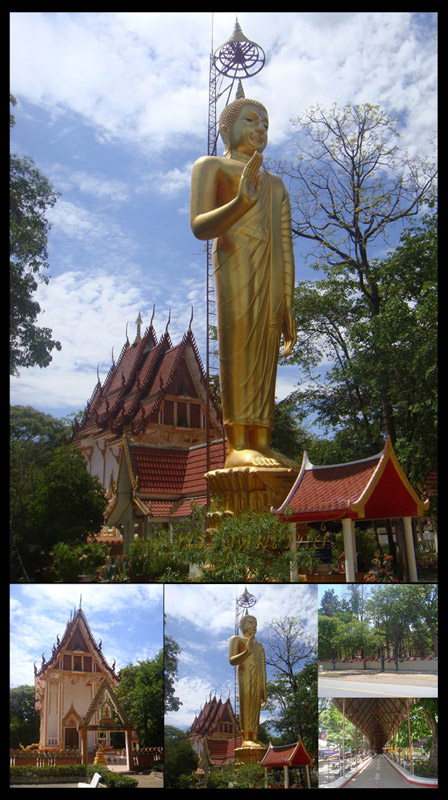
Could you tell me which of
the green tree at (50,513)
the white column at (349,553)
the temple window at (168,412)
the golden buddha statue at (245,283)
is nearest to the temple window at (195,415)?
the temple window at (168,412)

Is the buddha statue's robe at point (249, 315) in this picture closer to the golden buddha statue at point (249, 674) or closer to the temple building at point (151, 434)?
the temple building at point (151, 434)

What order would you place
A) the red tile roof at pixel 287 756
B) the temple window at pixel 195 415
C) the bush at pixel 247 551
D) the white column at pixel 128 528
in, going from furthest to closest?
the temple window at pixel 195 415, the white column at pixel 128 528, the bush at pixel 247 551, the red tile roof at pixel 287 756

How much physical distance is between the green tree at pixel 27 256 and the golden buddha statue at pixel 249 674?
4928mm

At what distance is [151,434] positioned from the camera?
9773mm

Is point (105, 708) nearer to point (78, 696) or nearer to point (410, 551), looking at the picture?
point (78, 696)

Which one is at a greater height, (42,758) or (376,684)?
(376,684)

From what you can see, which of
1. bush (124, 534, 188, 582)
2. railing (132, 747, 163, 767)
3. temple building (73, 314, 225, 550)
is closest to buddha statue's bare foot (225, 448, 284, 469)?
bush (124, 534, 188, 582)

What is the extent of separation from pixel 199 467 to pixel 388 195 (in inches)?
197

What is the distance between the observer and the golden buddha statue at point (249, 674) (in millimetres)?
5191

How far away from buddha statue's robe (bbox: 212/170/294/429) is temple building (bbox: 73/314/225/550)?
113 cm

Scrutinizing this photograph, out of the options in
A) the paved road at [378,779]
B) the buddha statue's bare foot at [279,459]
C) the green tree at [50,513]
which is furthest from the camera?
the green tree at [50,513]

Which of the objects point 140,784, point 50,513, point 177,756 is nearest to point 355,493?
point 177,756

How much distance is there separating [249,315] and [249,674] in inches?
153

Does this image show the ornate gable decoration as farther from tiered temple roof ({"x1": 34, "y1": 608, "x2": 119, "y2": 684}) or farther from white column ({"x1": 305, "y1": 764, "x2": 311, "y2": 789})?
white column ({"x1": 305, "y1": 764, "x2": 311, "y2": 789})
